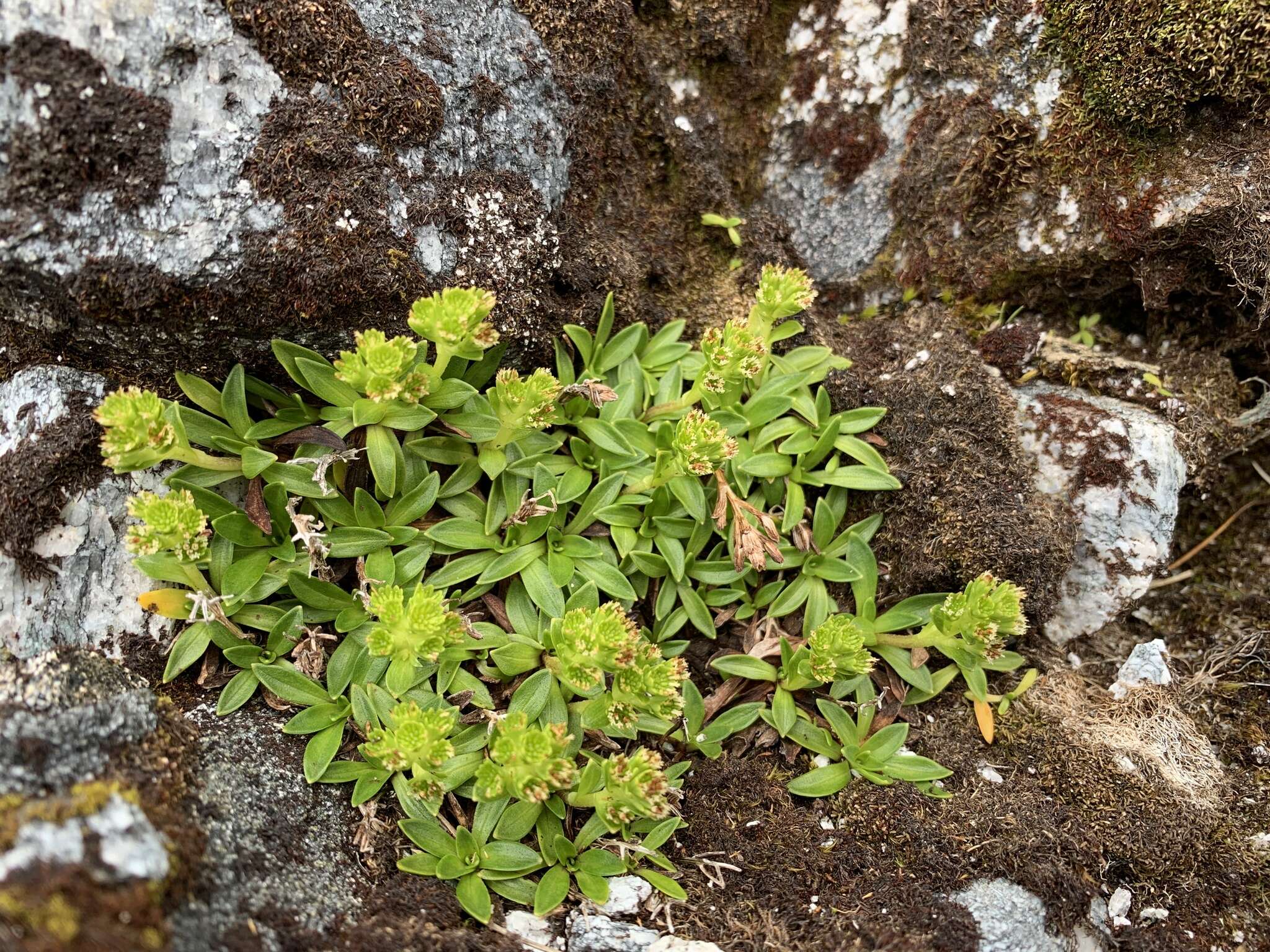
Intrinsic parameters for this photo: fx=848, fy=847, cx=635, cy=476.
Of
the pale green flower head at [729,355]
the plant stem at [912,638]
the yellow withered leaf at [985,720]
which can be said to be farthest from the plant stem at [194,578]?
the yellow withered leaf at [985,720]

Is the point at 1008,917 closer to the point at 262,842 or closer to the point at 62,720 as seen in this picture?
the point at 262,842

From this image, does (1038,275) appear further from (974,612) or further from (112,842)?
(112,842)

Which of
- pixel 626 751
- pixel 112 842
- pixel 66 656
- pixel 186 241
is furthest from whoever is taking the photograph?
pixel 626 751

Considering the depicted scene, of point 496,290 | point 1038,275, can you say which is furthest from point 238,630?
point 1038,275

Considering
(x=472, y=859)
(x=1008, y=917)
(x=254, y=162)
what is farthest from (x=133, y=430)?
(x=1008, y=917)

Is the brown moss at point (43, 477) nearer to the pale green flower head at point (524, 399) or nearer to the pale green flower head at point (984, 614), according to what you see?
the pale green flower head at point (524, 399)

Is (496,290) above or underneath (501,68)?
underneath
